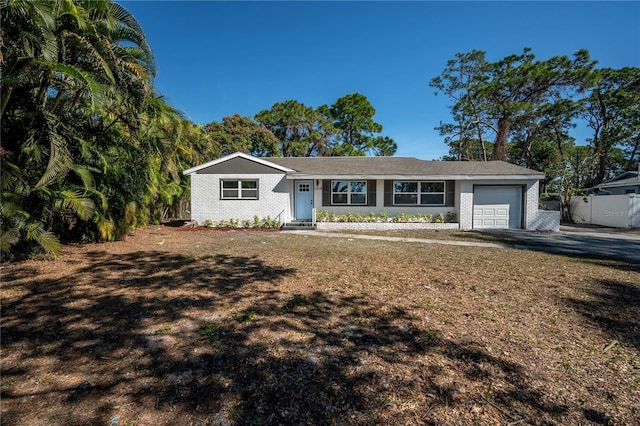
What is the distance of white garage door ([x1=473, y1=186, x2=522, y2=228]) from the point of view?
14.4 metres

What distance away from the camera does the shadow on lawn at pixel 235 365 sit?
89.4 inches

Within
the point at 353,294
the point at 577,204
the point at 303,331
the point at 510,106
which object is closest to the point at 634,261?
the point at 353,294

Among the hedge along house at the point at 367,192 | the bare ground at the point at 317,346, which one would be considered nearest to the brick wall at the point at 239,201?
the hedge along house at the point at 367,192

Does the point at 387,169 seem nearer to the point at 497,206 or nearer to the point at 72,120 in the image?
the point at 497,206

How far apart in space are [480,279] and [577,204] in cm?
1765

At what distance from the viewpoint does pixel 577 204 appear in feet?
58.7

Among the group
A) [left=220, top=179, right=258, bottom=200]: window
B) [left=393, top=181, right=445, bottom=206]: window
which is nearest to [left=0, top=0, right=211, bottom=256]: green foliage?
[left=220, top=179, right=258, bottom=200]: window

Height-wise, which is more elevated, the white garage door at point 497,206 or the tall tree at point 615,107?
the tall tree at point 615,107

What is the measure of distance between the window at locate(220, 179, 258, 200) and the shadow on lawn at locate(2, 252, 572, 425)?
10299 mm

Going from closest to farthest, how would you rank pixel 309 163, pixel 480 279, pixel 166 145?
pixel 480 279
pixel 166 145
pixel 309 163

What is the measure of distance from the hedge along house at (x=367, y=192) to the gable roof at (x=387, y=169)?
0.05 m

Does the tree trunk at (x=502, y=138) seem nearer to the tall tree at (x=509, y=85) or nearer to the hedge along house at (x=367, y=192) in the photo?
the tall tree at (x=509, y=85)

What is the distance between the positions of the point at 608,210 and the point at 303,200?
54.2 ft

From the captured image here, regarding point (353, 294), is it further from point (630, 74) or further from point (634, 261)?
point (630, 74)
